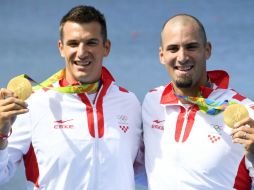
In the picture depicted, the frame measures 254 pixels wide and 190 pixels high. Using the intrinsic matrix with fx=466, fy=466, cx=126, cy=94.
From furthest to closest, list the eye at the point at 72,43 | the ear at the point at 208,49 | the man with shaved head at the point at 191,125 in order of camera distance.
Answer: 1. the ear at the point at 208,49
2. the eye at the point at 72,43
3. the man with shaved head at the point at 191,125

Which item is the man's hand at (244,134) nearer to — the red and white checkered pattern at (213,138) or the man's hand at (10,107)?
the red and white checkered pattern at (213,138)

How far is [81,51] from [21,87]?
111 centimetres

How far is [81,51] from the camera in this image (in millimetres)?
6582

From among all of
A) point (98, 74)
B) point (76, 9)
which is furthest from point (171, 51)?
point (76, 9)

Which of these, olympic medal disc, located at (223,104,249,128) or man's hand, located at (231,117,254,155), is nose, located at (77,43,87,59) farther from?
man's hand, located at (231,117,254,155)

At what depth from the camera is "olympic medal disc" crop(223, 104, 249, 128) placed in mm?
5711

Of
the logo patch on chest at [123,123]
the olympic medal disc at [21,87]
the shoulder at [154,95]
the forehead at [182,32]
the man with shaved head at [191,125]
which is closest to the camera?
the olympic medal disc at [21,87]

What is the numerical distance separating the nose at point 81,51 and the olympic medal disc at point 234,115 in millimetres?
2157

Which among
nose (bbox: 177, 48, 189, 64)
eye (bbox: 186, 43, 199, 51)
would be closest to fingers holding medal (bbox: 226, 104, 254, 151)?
nose (bbox: 177, 48, 189, 64)

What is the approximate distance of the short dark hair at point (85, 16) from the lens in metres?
6.76

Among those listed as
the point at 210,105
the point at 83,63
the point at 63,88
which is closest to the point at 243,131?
the point at 210,105

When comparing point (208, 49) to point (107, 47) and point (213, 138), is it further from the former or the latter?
point (107, 47)

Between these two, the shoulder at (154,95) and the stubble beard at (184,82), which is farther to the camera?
the shoulder at (154,95)

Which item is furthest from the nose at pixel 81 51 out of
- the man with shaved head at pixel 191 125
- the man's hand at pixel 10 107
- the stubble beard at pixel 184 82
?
the stubble beard at pixel 184 82
